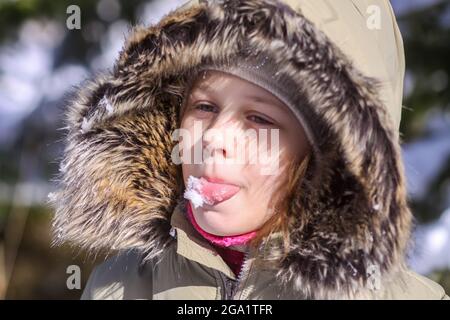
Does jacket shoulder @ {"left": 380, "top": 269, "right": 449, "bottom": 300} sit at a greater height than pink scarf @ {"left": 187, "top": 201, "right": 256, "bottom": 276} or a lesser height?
lesser

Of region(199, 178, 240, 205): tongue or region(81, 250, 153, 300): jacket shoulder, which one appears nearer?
region(199, 178, 240, 205): tongue

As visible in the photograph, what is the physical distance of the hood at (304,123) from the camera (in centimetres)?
106

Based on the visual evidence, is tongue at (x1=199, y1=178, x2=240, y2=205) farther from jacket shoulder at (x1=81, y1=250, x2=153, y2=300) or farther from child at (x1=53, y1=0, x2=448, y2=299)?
jacket shoulder at (x1=81, y1=250, x2=153, y2=300)

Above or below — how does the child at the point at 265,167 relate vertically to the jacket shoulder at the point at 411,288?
above

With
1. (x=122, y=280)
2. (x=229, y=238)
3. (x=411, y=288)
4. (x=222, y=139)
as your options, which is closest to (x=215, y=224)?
(x=229, y=238)

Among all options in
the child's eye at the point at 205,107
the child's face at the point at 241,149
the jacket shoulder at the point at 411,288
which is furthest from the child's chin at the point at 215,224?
the jacket shoulder at the point at 411,288

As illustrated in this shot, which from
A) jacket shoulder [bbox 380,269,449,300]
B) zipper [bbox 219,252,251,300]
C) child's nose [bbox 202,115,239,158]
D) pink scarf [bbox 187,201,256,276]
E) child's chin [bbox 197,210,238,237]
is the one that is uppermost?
child's nose [bbox 202,115,239,158]

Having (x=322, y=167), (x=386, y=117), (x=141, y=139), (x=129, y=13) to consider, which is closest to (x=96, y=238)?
(x=141, y=139)

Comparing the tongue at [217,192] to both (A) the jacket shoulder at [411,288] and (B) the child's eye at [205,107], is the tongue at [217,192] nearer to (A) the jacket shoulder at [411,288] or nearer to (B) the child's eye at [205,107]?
(B) the child's eye at [205,107]

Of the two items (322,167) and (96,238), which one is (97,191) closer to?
(96,238)

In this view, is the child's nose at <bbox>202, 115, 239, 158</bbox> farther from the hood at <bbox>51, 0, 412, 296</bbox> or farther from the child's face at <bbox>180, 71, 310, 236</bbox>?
the hood at <bbox>51, 0, 412, 296</bbox>

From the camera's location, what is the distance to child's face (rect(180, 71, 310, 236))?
1093 mm

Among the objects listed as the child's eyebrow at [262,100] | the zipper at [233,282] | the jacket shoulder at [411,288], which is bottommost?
the jacket shoulder at [411,288]

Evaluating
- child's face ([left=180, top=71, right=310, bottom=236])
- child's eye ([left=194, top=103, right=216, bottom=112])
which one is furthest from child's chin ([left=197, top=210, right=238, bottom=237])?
child's eye ([left=194, top=103, right=216, bottom=112])
